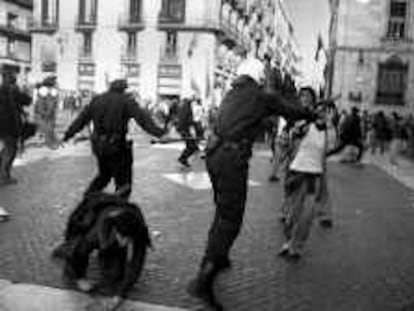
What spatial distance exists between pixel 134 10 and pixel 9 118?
4020 centimetres

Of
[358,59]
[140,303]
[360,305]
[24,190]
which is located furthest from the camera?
[358,59]

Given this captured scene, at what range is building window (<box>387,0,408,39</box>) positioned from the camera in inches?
1382

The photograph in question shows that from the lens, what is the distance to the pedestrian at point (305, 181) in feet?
22.2

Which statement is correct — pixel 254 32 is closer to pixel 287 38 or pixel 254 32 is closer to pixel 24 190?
pixel 287 38

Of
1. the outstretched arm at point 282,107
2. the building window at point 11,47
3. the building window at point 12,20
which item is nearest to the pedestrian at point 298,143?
the outstretched arm at point 282,107

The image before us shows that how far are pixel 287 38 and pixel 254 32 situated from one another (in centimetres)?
4666

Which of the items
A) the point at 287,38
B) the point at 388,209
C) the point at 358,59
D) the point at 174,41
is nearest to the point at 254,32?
the point at 174,41

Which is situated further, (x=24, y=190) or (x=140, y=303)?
(x=24, y=190)

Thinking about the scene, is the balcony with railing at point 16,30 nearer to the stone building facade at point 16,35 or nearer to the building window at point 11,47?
the stone building facade at point 16,35

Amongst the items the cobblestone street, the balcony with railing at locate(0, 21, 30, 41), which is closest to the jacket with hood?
the cobblestone street

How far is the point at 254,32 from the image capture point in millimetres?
63438

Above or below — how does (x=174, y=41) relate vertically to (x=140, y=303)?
above

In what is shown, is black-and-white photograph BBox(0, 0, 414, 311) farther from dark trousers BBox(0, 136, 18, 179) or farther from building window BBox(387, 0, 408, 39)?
building window BBox(387, 0, 408, 39)

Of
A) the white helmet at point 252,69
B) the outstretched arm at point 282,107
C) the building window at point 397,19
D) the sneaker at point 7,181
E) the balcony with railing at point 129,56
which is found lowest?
the sneaker at point 7,181
